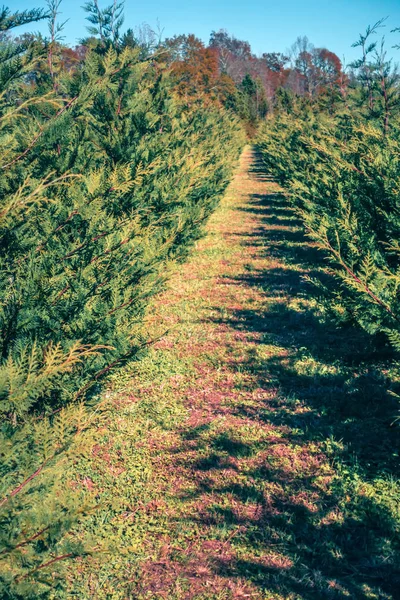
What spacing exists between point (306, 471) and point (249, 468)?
0.54m

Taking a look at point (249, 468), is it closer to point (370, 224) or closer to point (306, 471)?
point (306, 471)

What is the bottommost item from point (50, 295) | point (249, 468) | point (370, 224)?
point (249, 468)

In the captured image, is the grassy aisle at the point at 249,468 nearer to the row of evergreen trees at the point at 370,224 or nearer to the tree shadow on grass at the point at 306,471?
the tree shadow on grass at the point at 306,471

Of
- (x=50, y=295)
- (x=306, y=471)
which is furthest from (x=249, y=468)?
(x=50, y=295)

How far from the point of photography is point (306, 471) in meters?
4.17

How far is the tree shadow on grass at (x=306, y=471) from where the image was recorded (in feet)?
10.6

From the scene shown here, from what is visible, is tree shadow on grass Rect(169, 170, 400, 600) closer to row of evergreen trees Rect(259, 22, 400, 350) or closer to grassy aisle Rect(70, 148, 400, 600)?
grassy aisle Rect(70, 148, 400, 600)

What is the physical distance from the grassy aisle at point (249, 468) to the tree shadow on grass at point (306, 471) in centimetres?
1

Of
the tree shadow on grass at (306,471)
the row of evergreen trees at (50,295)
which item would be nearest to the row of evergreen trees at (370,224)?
the tree shadow on grass at (306,471)

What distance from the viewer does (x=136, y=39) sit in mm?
7684

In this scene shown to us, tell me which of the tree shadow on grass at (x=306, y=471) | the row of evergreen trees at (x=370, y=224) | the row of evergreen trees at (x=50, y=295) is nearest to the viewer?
the row of evergreen trees at (x=50, y=295)

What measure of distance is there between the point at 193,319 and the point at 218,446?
3.48 metres

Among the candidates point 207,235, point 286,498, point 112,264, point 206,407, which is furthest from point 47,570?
point 207,235

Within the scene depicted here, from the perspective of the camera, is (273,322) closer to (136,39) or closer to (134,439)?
(134,439)
